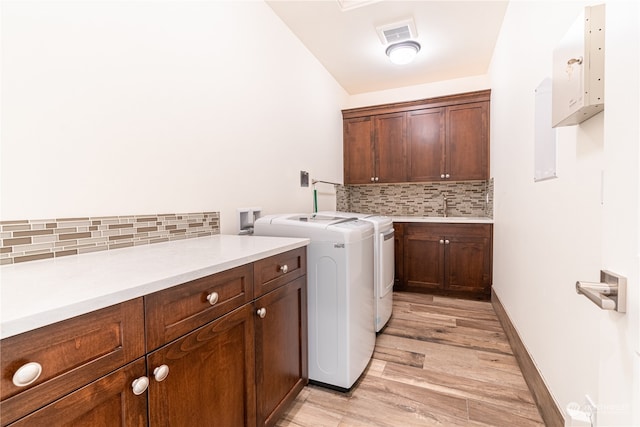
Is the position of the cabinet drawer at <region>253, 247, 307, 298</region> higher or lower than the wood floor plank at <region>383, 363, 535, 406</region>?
higher

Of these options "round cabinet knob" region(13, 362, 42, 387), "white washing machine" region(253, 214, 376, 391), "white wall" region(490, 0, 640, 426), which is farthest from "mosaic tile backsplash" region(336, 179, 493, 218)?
"round cabinet knob" region(13, 362, 42, 387)

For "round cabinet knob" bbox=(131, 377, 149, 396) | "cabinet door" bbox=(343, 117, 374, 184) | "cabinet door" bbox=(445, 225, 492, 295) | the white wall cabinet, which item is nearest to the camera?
"round cabinet knob" bbox=(131, 377, 149, 396)

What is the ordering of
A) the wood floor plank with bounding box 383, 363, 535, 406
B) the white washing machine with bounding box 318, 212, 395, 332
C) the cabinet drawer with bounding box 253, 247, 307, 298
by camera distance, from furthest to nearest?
the white washing machine with bounding box 318, 212, 395, 332 < the wood floor plank with bounding box 383, 363, 535, 406 < the cabinet drawer with bounding box 253, 247, 307, 298

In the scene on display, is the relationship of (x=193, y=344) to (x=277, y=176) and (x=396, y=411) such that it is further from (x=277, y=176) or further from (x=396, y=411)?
(x=277, y=176)

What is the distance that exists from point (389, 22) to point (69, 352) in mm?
2807

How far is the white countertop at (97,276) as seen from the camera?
518mm

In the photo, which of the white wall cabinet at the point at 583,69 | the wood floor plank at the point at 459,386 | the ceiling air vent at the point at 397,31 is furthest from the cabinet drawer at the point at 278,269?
the ceiling air vent at the point at 397,31

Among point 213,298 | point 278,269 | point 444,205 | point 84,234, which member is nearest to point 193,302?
point 213,298

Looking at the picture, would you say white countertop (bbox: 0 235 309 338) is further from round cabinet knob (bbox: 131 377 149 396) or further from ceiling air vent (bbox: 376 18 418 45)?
ceiling air vent (bbox: 376 18 418 45)

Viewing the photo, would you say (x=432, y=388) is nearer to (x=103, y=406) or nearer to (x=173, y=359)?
(x=173, y=359)

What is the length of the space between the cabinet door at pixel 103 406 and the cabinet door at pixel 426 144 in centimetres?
329

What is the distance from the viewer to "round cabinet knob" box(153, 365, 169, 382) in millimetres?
724

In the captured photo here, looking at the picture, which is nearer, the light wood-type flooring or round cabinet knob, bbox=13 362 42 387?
round cabinet knob, bbox=13 362 42 387

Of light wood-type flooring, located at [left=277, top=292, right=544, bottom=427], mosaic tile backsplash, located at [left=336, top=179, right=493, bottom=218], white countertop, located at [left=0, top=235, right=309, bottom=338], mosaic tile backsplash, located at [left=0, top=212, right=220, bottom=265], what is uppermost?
mosaic tile backsplash, located at [left=336, top=179, right=493, bottom=218]
